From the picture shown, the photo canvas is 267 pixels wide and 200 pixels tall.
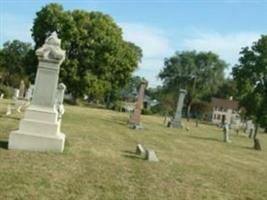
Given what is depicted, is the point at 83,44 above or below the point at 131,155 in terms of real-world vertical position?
above

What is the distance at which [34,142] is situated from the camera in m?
13.0

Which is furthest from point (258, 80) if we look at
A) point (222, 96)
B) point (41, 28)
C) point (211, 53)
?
point (222, 96)

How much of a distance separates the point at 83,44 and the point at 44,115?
54244mm

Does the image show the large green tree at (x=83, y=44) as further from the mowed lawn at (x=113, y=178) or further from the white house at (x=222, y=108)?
the white house at (x=222, y=108)

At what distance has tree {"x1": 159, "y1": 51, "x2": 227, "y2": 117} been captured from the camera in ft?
372

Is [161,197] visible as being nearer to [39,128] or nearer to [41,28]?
[39,128]

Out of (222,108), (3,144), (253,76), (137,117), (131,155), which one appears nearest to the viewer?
(3,144)

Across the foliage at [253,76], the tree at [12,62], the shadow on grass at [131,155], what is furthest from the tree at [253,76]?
the tree at [12,62]

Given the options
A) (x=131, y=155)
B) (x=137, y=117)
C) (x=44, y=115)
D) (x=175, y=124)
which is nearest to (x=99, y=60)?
(x=175, y=124)

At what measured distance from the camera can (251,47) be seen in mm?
54719

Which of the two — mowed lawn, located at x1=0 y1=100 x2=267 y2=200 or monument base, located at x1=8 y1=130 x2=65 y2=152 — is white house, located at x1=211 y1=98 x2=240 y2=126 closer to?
mowed lawn, located at x1=0 y1=100 x2=267 y2=200

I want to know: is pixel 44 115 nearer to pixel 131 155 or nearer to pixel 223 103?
pixel 131 155

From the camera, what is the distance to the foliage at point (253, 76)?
52.3 meters

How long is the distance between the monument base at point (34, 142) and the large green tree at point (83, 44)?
51393mm
